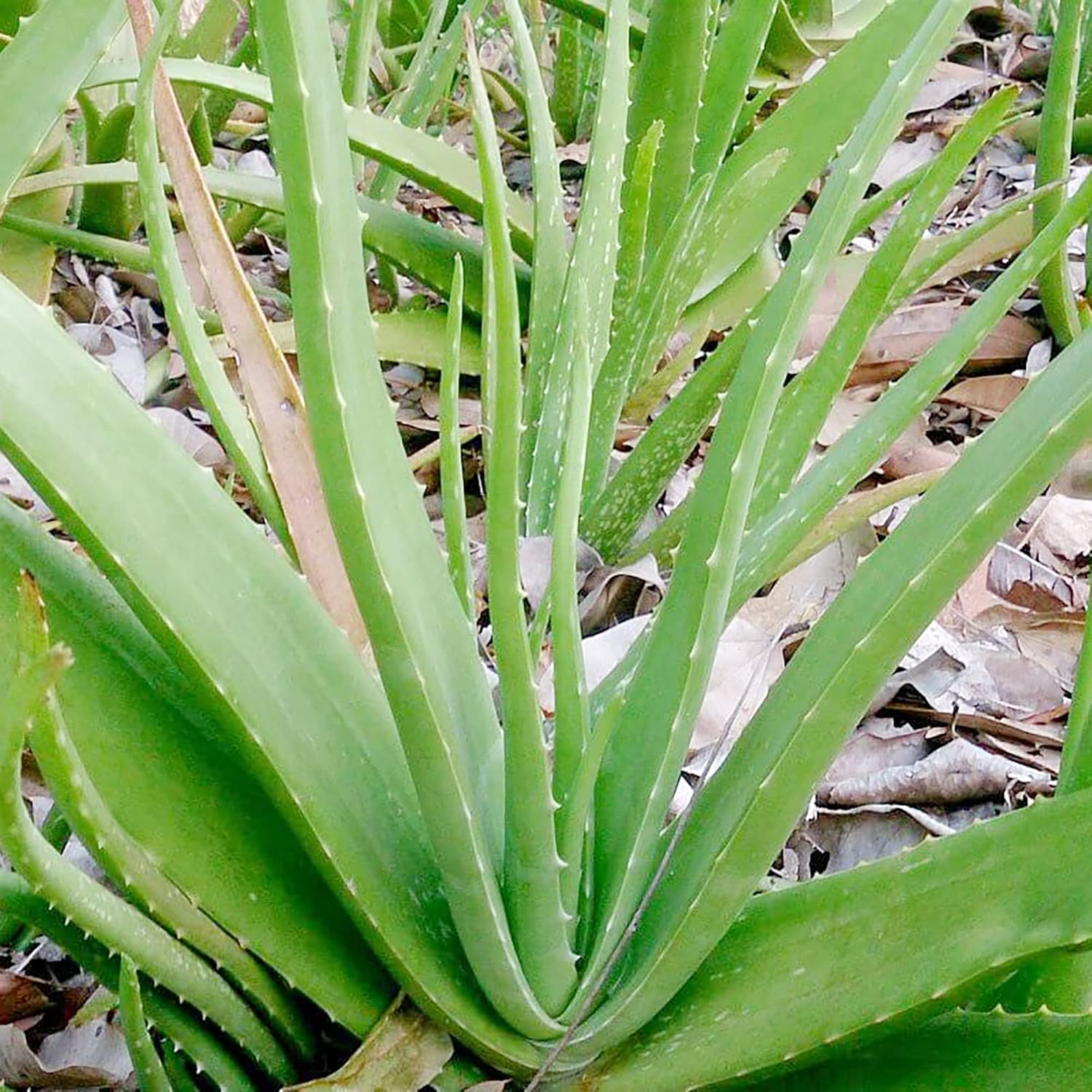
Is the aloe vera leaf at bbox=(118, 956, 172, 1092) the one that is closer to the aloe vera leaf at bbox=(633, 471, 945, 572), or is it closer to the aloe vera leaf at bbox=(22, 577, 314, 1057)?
the aloe vera leaf at bbox=(22, 577, 314, 1057)

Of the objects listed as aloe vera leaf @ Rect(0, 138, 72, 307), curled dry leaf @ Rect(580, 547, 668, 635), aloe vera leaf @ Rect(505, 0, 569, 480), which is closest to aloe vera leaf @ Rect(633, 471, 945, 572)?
curled dry leaf @ Rect(580, 547, 668, 635)

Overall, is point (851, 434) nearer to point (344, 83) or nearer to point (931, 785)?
point (931, 785)

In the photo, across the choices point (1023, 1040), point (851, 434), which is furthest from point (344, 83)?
point (1023, 1040)

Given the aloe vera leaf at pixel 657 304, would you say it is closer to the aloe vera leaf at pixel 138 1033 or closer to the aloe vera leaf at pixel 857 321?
the aloe vera leaf at pixel 857 321

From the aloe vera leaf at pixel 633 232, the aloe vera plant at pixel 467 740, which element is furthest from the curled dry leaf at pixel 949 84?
the aloe vera plant at pixel 467 740

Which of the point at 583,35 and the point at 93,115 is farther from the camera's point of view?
the point at 583,35

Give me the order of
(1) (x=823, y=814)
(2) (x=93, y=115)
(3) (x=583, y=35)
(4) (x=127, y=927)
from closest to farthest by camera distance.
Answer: (4) (x=127, y=927) < (1) (x=823, y=814) < (2) (x=93, y=115) < (3) (x=583, y=35)

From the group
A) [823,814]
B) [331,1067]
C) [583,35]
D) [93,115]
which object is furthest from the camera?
[583,35]

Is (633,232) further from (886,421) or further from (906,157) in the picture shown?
(906,157)

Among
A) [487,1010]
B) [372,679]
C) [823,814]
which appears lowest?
[823,814]
